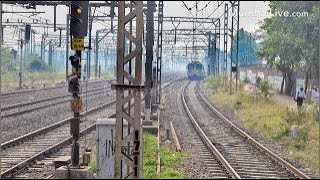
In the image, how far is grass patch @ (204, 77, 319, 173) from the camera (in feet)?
55.5

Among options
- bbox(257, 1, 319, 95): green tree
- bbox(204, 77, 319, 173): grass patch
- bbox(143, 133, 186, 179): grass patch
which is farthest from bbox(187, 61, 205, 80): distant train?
bbox(143, 133, 186, 179): grass patch

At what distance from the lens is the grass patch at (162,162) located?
12414mm

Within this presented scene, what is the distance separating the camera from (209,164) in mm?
14867

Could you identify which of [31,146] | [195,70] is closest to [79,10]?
[31,146]

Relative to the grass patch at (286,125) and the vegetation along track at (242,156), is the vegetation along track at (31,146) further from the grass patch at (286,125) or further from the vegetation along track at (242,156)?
the grass patch at (286,125)

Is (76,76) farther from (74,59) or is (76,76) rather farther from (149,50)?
(149,50)

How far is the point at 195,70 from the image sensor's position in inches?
3147

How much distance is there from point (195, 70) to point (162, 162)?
65990 millimetres

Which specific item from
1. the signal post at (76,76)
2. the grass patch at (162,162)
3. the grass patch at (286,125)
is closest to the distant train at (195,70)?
the grass patch at (286,125)

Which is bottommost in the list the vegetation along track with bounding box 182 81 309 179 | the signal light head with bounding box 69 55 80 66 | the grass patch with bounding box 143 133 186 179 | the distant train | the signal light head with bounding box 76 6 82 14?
the vegetation along track with bounding box 182 81 309 179

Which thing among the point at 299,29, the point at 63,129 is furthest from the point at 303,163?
the point at 299,29

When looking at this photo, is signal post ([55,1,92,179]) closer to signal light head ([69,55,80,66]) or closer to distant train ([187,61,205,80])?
signal light head ([69,55,80,66])

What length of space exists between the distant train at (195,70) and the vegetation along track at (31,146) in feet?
183

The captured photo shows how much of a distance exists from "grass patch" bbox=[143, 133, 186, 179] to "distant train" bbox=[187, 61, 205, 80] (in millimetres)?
60147
